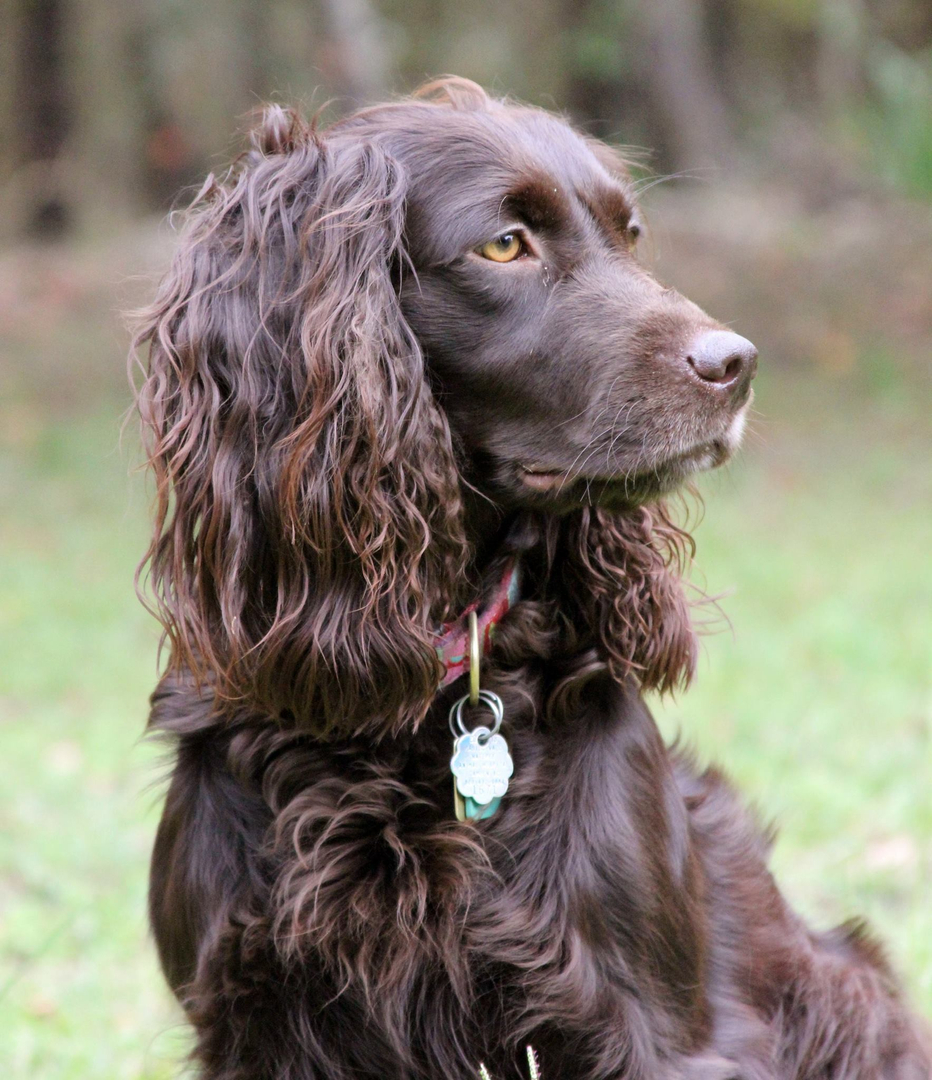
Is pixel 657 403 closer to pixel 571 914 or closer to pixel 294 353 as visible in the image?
pixel 294 353

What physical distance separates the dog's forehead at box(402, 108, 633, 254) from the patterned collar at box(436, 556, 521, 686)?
611mm

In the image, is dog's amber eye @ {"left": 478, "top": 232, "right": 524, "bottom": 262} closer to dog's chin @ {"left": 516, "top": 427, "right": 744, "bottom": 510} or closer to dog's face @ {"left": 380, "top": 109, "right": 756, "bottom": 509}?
dog's face @ {"left": 380, "top": 109, "right": 756, "bottom": 509}

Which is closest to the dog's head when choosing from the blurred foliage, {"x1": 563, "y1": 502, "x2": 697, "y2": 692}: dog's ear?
{"x1": 563, "y1": 502, "x2": 697, "y2": 692}: dog's ear

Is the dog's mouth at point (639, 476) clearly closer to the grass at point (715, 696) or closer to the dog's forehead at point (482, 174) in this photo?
the dog's forehead at point (482, 174)

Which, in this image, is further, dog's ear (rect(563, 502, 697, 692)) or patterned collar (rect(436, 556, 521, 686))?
dog's ear (rect(563, 502, 697, 692))

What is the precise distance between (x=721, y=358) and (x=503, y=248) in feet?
1.38

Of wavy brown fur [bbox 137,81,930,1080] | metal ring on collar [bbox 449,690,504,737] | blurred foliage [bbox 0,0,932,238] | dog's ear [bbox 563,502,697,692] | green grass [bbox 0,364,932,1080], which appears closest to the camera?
wavy brown fur [bbox 137,81,930,1080]

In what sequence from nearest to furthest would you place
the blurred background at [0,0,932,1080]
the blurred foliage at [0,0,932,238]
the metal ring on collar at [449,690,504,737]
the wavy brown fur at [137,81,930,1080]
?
the wavy brown fur at [137,81,930,1080] < the metal ring on collar at [449,690,504,737] < the blurred background at [0,0,932,1080] < the blurred foliage at [0,0,932,238]

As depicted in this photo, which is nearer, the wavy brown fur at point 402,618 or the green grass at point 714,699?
the wavy brown fur at point 402,618

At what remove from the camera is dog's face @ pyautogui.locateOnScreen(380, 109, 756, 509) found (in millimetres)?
2314

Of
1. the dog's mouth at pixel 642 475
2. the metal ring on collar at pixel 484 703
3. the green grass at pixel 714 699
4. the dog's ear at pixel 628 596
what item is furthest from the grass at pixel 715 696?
the metal ring on collar at pixel 484 703

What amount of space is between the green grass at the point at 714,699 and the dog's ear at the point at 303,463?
67 cm

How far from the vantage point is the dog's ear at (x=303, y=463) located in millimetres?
2271

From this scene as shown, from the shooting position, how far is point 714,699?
5.39m
